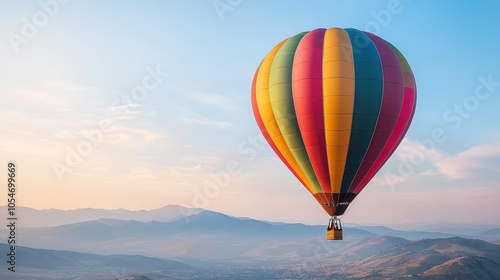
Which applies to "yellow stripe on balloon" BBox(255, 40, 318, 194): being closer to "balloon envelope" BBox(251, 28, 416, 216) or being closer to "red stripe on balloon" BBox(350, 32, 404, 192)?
"balloon envelope" BBox(251, 28, 416, 216)

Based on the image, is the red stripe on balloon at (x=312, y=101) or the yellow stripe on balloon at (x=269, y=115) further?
the yellow stripe on balloon at (x=269, y=115)

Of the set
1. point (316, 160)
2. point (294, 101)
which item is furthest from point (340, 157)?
point (294, 101)

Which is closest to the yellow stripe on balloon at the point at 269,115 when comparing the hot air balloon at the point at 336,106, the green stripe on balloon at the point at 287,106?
the hot air balloon at the point at 336,106

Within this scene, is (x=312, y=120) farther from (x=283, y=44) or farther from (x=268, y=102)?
(x=283, y=44)

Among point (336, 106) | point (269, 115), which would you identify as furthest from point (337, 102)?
point (269, 115)

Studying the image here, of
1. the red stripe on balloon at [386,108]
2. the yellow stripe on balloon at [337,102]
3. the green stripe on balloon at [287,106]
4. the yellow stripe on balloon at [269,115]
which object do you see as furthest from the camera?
the yellow stripe on balloon at [269,115]

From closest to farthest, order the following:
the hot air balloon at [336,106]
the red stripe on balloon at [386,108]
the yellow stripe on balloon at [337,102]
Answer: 1. the yellow stripe on balloon at [337,102]
2. the hot air balloon at [336,106]
3. the red stripe on balloon at [386,108]

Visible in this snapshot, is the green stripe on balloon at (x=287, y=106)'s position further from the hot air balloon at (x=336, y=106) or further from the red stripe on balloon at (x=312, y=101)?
the red stripe on balloon at (x=312, y=101)
